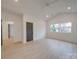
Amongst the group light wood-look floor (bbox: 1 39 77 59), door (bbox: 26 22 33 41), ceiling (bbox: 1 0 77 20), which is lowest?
light wood-look floor (bbox: 1 39 77 59)

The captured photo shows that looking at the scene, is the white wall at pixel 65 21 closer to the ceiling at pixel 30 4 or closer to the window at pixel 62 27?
the window at pixel 62 27

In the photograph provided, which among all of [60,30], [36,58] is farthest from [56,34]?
[36,58]

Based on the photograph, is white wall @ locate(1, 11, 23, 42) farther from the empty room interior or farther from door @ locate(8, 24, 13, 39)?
door @ locate(8, 24, 13, 39)

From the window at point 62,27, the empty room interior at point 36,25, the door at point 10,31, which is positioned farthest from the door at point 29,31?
the window at point 62,27

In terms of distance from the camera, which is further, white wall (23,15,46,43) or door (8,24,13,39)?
door (8,24,13,39)

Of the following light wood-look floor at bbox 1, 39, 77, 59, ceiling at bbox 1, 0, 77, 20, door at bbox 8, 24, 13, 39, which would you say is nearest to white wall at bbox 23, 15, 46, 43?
ceiling at bbox 1, 0, 77, 20

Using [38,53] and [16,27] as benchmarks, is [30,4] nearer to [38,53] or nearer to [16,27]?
[16,27]

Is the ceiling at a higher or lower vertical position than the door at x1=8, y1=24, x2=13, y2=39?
higher

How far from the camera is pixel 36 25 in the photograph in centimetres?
1054

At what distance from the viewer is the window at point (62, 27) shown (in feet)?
33.0

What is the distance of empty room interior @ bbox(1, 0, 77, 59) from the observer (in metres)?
6.32

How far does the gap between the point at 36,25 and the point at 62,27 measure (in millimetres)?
3084

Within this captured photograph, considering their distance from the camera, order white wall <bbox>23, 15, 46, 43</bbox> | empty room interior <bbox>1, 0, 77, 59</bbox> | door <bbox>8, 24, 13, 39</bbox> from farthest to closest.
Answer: door <bbox>8, 24, 13, 39</bbox> < white wall <bbox>23, 15, 46, 43</bbox> < empty room interior <bbox>1, 0, 77, 59</bbox>

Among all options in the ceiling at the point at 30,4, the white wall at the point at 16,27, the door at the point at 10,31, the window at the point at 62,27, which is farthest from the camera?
the window at the point at 62,27
